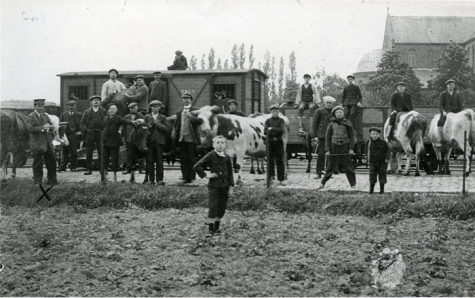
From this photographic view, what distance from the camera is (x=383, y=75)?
55875 mm

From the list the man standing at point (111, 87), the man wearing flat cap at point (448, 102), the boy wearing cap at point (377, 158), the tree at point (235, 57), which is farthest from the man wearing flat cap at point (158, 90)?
the tree at point (235, 57)

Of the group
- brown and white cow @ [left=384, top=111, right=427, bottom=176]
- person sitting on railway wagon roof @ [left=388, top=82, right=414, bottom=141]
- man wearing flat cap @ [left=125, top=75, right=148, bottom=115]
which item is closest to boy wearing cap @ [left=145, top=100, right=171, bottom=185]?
man wearing flat cap @ [left=125, top=75, right=148, bottom=115]

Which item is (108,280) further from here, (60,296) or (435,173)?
(435,173)

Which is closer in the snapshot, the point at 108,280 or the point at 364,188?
the point at 108,280

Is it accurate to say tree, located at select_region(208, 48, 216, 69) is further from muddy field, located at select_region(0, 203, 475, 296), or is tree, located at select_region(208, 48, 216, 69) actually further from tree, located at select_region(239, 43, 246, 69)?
muddy field, located at select_region(0, 203, 475, 296)

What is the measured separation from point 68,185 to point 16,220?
2.90 m

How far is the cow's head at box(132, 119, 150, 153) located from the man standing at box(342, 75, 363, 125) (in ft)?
22.7

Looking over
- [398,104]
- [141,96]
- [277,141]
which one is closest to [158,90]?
[141,96]

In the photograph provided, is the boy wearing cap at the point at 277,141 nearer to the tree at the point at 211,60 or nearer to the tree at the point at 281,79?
the tree at the point at 211,60

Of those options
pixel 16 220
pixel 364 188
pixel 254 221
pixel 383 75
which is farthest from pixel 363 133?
pixel 383 75

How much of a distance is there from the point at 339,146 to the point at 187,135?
3.77 metres

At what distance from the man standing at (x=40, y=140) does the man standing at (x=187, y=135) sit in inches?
117

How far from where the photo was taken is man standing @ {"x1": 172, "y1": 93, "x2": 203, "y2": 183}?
45.7 ft

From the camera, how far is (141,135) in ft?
47.3
